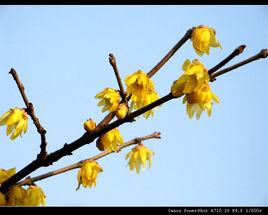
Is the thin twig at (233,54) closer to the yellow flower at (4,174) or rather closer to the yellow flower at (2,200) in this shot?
the yellow flower at (2,200)

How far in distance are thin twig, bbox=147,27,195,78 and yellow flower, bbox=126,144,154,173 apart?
0.97 metres

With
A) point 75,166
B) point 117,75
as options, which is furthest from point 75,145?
point 75,166

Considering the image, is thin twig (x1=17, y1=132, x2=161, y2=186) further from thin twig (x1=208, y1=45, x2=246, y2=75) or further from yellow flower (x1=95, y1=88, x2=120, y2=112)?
thin twig (x1=208, y1=45, x2=246, y2=75)

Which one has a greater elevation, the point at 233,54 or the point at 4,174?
the point at 233,54

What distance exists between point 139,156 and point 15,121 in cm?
131

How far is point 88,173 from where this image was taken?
395 centimetres

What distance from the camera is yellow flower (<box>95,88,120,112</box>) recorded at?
148 inches

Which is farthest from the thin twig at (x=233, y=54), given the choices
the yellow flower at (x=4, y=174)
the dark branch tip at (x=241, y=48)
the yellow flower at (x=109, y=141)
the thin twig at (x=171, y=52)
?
the yellow flower at (x=4, y=174)

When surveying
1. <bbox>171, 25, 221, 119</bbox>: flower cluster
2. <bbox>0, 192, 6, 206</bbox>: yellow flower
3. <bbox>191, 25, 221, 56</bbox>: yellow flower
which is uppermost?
<bbox>191, 25, 221, 56</bbox>: yellow flower

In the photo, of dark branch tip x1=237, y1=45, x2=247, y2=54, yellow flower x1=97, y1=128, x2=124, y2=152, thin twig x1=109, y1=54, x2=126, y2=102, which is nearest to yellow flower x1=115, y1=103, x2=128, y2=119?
thin twig x1=109, y1=54, x2=126, y2=102

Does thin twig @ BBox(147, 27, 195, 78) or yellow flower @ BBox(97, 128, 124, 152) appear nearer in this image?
thin twig @ BBox(147, 27, 195, 78)

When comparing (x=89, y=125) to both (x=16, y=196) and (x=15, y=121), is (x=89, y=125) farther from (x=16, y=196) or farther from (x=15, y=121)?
(x=16, y=196)
